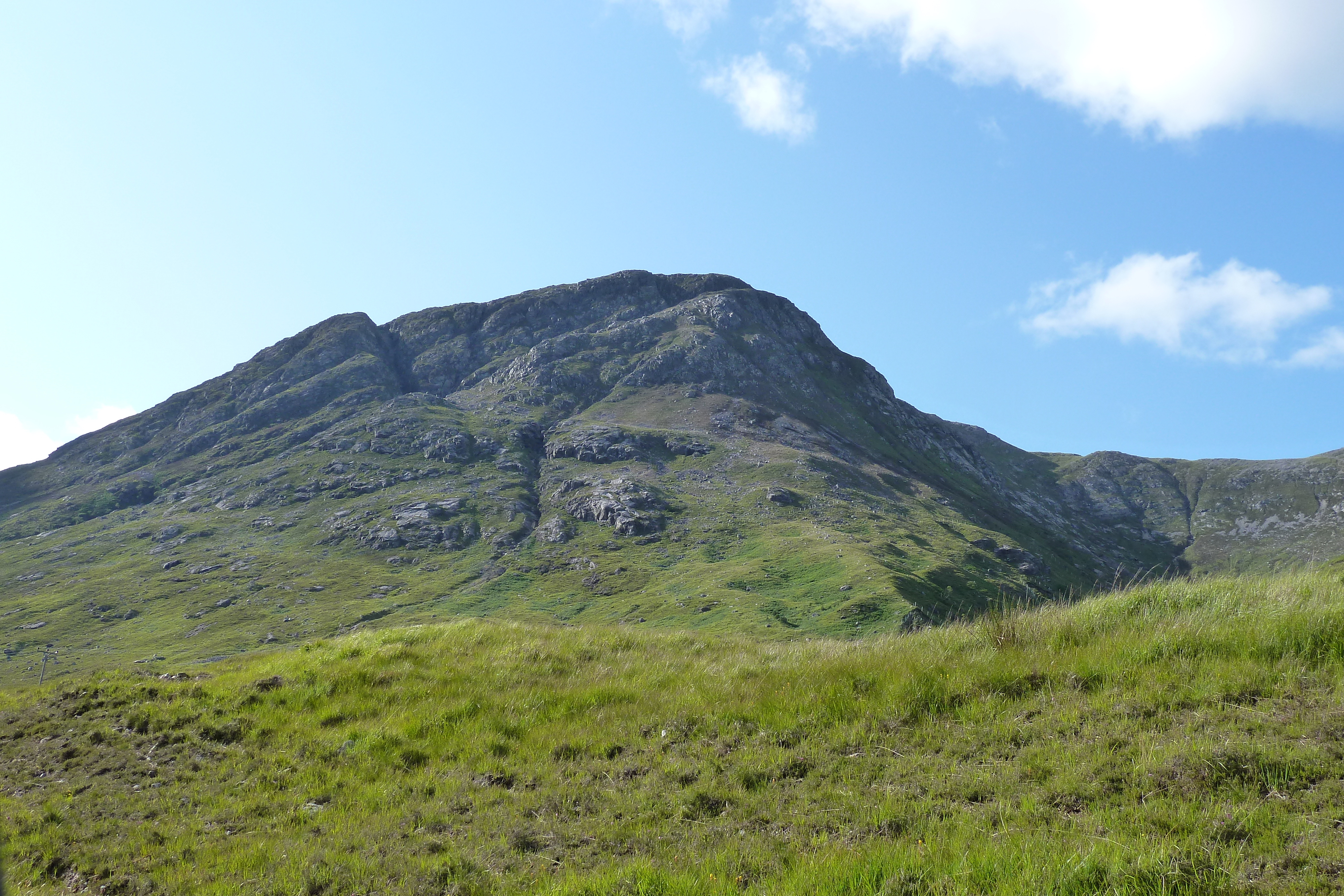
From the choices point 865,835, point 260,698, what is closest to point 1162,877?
point 865,835

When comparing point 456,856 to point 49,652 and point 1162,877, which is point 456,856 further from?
point 49,652

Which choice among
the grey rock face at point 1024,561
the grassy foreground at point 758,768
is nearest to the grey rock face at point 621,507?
the grey rock face at point 1024,561

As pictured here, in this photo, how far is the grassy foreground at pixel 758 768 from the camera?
702 centimetres

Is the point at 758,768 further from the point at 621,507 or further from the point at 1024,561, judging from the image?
the point at 1024,561

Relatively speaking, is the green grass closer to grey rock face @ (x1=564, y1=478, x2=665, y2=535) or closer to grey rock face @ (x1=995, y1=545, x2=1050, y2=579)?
grey rock face @ (x1=564, y1=478, x2=665, y2=535)

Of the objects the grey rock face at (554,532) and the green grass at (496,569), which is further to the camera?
the grey rock face at (554,532)

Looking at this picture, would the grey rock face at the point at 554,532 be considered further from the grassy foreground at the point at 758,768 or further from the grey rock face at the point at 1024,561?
the grassy foreground at the point at 758,768

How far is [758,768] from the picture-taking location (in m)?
9.73

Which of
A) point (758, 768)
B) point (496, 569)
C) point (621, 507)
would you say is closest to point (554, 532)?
point (621, 507)

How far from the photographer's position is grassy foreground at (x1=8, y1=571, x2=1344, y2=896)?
7.02m

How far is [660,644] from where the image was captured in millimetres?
17703

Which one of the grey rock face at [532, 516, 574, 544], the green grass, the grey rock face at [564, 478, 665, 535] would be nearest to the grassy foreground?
the green grass

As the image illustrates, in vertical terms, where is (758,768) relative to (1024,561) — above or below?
above

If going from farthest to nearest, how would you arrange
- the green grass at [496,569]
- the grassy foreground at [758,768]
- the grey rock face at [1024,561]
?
the grey rock face at [1024,561], the green grass at [496,569], the grassy foreground at [758,768]
